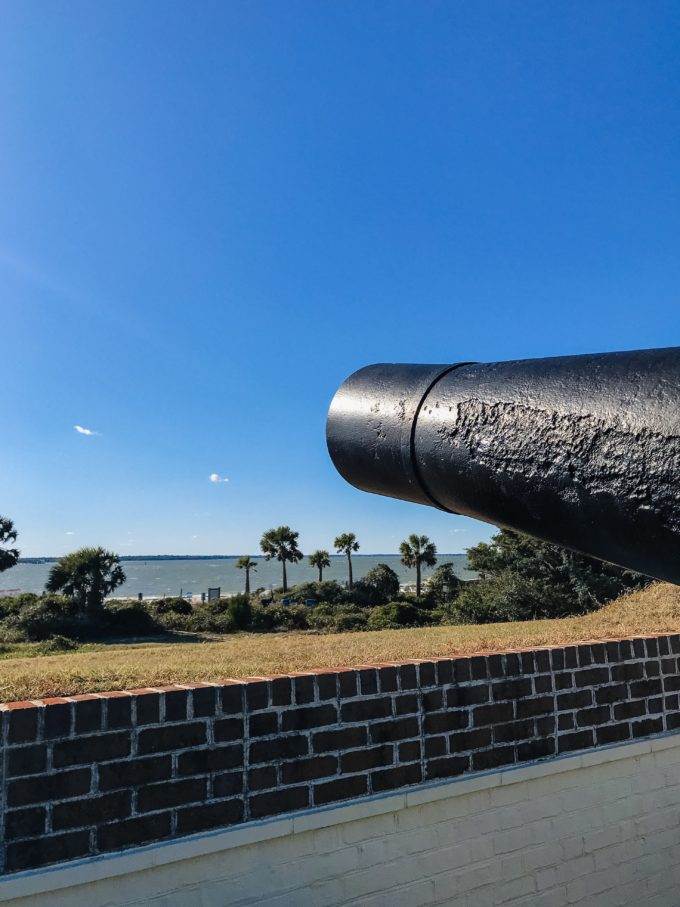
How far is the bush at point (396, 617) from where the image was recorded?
23.2 meters

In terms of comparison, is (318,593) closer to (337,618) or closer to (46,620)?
(337,618)

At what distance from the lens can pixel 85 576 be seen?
31.7 meters

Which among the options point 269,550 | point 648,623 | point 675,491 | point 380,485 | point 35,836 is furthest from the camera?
point 269,550

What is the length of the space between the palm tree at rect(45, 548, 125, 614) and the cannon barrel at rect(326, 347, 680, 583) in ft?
105

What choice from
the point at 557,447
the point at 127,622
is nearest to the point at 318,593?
the point at 127,622

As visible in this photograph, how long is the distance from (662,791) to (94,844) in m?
3.18

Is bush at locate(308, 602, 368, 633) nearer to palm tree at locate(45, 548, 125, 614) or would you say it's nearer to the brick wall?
palm tree at locate(45, 548, 125, 614)

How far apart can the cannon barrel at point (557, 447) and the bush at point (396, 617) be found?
22.1 meters

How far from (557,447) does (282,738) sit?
233 centimetres

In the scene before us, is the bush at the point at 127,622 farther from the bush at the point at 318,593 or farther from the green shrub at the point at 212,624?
the bush at the point at 318,593

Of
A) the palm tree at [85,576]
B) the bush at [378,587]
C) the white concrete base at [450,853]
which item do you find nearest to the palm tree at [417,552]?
the bush at [378,587]

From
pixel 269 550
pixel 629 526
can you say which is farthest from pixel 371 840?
pixel 269 550

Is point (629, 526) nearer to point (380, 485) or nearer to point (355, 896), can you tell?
point (380, 485)

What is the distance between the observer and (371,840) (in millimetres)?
3076
